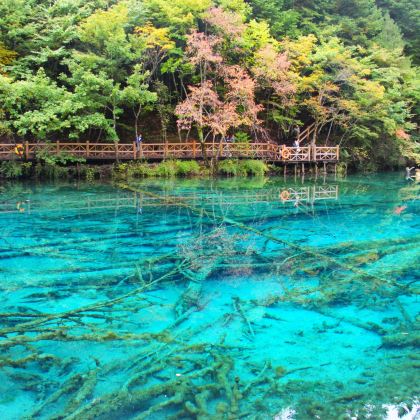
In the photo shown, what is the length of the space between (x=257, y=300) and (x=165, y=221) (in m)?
5.69

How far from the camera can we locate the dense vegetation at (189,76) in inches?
776

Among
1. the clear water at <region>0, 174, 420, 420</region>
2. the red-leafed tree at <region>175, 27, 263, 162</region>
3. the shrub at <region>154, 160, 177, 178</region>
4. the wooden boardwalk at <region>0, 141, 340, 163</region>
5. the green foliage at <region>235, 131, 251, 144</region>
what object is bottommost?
the clear water at <region>0, 174, 420, 420</region>

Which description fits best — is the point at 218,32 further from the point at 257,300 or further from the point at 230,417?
the point at 230,417

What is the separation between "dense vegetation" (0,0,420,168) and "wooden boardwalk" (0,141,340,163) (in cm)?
88

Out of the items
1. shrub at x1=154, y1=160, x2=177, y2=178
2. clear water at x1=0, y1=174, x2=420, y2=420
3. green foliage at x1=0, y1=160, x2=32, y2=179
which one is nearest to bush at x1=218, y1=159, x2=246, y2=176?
shrub at x1=154, y1=160, x2=177, y2=178

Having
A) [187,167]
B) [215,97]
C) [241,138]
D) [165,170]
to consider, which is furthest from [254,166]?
[165,170]

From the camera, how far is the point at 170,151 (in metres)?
23.0

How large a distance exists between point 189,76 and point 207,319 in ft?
73.1

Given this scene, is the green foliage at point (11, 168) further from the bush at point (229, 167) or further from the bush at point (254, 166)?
the bush at point (254, 166)

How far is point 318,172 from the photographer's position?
26266 millimetres

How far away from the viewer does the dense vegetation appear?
64.7 ft

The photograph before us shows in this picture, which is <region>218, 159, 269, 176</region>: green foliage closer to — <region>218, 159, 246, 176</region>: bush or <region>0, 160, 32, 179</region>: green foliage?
<region>218, 159, 246, 176</region>: bush

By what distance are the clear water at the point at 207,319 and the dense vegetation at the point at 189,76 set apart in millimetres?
10388

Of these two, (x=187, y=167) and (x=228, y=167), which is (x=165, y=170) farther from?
(x=228, y=167)
